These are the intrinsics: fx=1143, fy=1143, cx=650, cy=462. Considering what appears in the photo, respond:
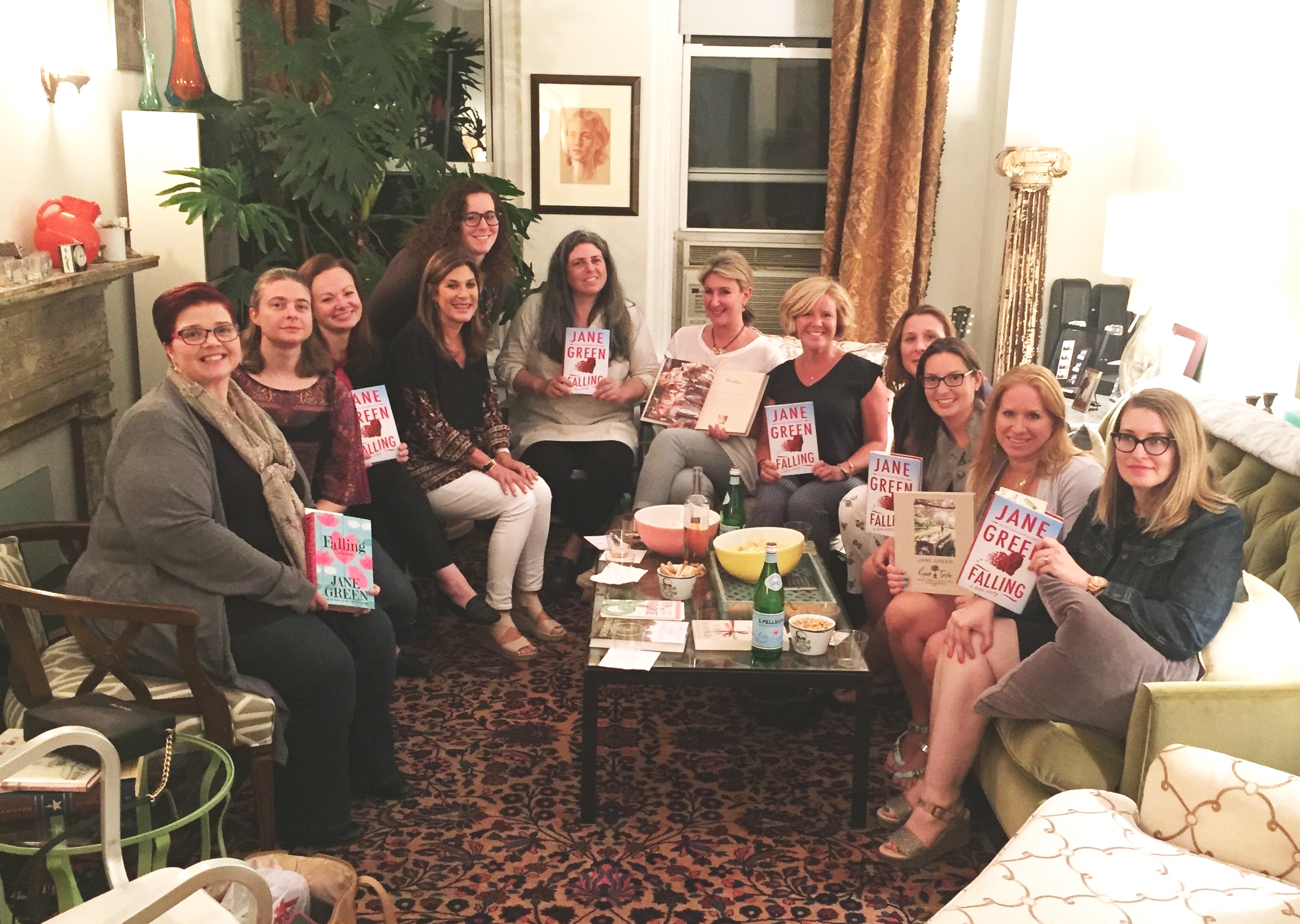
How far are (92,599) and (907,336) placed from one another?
230 centimetres

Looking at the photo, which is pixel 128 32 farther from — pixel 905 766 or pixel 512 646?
pixel 905 766

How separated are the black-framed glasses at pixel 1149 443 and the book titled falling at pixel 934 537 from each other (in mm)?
384

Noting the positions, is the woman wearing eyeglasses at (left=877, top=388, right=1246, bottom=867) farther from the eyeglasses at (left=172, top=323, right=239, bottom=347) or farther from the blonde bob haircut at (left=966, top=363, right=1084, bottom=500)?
the eyeglasses at (left=172, top=323, right=239, bottom=347)

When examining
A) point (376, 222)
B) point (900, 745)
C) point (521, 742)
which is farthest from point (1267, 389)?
point (376, 222)

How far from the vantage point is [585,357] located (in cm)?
394

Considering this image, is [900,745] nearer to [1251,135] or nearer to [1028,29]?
[1251,135]

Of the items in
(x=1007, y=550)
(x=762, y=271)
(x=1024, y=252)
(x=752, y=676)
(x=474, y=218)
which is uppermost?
(x=474, y=218)

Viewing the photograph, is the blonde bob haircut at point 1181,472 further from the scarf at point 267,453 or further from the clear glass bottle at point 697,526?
the scarf at point 267,453

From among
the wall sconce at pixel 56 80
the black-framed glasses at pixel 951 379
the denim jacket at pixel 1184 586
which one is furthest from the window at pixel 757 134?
the denim jacket at pixel 1184 586

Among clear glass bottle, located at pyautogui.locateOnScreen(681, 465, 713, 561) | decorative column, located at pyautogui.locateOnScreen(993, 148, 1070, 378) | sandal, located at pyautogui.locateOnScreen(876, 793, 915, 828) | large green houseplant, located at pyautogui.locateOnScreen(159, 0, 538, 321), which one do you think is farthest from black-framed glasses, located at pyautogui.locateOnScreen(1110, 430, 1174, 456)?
large green houseplant, located at pyautogui.locateOnScreen(159, 0, 538, 321)

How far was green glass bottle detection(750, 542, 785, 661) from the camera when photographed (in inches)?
100

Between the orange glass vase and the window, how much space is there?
2022mm

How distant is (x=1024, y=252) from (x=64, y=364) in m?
3.45

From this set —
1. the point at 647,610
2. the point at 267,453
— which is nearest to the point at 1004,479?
the point at 647,610
